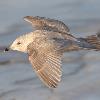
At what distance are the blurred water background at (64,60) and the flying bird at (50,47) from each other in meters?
0.75

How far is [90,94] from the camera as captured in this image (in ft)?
35.9

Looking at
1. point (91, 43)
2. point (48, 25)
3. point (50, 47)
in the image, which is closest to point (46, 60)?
point (50, 47)

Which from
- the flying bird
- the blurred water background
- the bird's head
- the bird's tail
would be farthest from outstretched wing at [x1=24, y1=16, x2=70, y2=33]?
the blurred water background

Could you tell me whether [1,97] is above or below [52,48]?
below

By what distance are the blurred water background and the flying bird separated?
0.75 m

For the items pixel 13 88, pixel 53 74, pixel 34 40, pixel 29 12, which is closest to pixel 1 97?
pixel 13 88

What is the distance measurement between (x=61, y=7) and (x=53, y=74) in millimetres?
5574

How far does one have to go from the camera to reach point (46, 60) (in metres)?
9.84

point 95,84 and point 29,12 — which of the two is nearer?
point 95,84

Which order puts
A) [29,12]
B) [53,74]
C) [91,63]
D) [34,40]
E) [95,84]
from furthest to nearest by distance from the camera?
[29,12]
[91,63]
[95,84]
[34,40]
[53,74]

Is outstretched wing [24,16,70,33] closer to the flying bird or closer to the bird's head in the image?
the flying bird

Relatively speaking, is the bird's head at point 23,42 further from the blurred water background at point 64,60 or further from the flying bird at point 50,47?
the blurred water background at point 64,60

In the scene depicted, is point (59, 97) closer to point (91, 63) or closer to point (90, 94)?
point (90, 94)

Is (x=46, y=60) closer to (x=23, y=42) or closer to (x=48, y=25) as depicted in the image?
(x=23, y=42)
